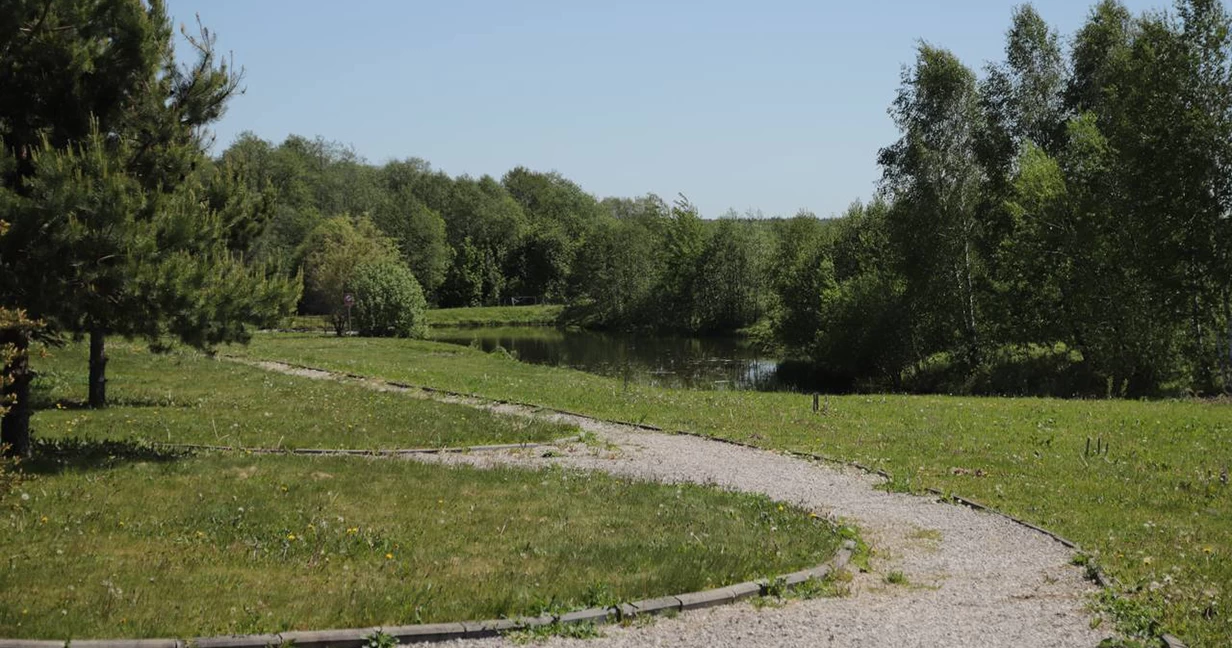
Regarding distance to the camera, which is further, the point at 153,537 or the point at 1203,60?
the point at 1203,60

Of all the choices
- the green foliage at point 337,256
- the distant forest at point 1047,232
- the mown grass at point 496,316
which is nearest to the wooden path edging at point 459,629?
the distant forest at point 1047,232

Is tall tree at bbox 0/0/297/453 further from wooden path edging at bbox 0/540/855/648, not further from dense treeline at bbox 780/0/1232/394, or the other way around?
dense treeline at bbox 780/0/1232/394

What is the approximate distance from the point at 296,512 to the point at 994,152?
43544 mm

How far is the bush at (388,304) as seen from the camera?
67.8 m

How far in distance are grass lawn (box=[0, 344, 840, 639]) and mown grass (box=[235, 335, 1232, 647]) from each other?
3594 millimetres

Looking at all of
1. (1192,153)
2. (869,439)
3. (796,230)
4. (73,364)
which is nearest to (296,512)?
(869,439)

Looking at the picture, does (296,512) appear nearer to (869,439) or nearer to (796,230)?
(869,439)

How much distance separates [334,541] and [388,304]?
58672 mm

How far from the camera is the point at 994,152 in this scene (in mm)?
46906

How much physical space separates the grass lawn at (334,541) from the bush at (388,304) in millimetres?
50761

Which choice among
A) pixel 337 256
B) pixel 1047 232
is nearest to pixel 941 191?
pixel 1047 232

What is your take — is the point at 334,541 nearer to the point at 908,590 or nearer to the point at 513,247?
the point at 908,590

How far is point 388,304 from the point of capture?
67.7m

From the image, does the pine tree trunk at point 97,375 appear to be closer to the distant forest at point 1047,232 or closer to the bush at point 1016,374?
the distant forest at point 1047,232
